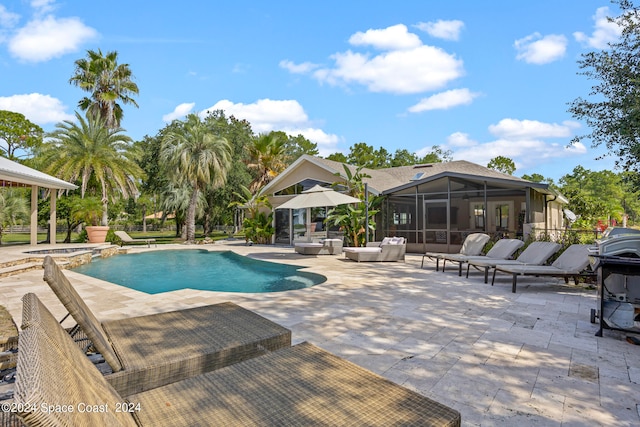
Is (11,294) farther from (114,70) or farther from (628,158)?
(114,70)

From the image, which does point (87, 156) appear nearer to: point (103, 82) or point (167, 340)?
point (103, 82)

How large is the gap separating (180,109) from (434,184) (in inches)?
1635

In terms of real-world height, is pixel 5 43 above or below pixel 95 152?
above

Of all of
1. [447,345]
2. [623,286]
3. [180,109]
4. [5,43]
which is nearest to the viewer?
[447,345]

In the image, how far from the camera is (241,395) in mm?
1841

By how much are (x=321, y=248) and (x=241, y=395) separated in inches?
539

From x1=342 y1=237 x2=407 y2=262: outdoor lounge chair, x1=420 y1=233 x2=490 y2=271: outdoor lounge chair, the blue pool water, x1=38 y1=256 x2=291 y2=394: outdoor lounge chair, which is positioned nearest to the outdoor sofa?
the blue pool water

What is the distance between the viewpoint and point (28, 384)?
0.85 meters

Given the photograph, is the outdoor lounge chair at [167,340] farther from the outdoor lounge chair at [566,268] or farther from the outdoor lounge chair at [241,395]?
the outdoor lounge chair at [566,268]

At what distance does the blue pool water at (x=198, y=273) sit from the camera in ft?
30.1

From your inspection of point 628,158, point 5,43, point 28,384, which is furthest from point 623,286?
point 5,43

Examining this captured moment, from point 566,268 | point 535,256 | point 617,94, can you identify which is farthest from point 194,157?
point 617,94

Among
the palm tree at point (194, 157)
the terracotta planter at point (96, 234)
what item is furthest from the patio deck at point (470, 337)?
the palm tree at point (194, 157)

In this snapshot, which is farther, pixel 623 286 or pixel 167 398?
pixel 623 286
